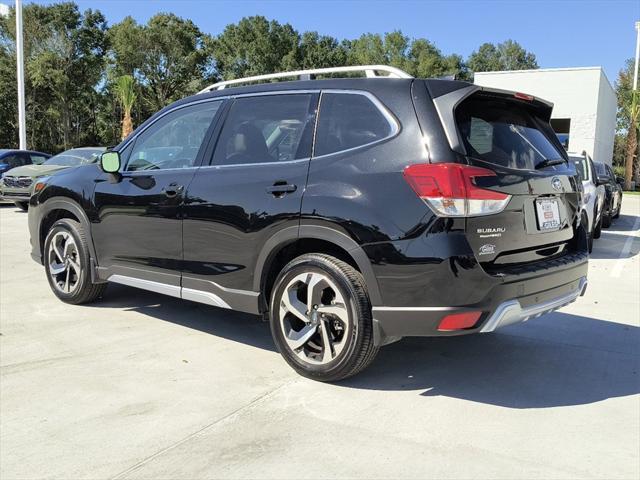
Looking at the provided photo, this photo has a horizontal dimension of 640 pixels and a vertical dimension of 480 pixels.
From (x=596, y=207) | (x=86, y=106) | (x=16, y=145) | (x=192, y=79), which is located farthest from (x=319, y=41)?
(x=596, y=207)

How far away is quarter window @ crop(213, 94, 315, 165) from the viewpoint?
3957 mm

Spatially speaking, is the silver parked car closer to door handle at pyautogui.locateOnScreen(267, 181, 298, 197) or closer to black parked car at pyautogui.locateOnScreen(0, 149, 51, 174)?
door handle at pyautogui.locateOnScreen(267, 181, 298, 197)

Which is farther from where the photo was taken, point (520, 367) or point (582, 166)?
point (582, 166)

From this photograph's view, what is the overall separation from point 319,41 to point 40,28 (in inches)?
1038

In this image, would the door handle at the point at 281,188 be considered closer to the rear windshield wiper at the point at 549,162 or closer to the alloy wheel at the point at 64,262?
the rear windshield wiper at the point at 549,162

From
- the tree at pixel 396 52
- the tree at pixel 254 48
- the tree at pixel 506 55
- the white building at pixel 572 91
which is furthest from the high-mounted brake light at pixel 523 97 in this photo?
the tree at pixel 506 55

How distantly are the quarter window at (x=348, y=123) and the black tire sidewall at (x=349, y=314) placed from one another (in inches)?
28.8

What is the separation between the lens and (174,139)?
490 cm

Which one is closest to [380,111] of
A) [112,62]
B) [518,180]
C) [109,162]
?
[518,180]

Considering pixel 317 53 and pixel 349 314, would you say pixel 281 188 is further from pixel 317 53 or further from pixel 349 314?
pixel 317 53

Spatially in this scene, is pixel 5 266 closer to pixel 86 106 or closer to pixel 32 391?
pixel 32 391

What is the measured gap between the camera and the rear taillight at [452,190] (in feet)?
10.6

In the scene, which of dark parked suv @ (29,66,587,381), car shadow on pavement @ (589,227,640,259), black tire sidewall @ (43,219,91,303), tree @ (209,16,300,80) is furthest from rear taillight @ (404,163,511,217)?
tree @ (209,16,300,80)

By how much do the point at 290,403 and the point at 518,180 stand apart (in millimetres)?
1890
